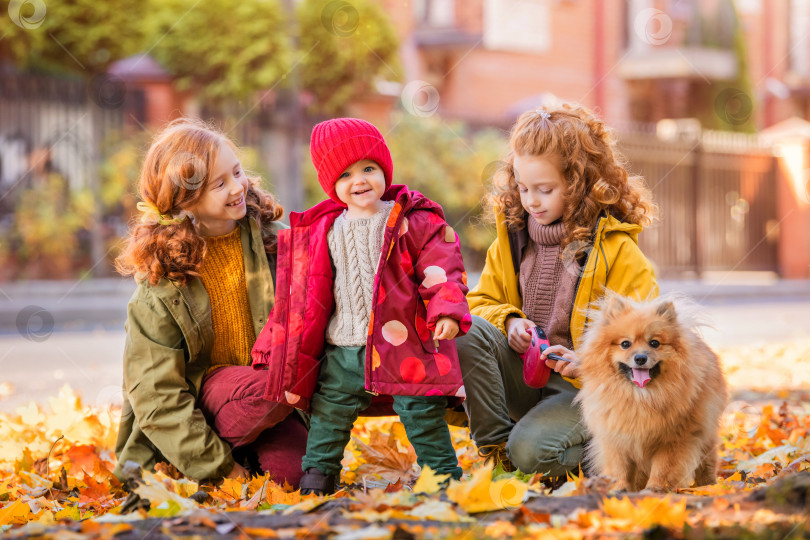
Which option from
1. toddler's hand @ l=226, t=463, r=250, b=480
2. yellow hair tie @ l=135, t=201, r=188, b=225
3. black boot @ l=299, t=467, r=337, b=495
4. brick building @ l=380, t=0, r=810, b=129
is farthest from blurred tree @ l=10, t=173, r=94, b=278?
black boot @ l=299, t=467, r=337, b=495

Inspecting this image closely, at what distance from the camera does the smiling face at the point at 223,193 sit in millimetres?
3203

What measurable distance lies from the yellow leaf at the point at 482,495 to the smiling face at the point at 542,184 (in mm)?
1199

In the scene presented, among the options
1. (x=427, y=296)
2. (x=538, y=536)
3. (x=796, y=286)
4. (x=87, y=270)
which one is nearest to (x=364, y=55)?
(x=87, y=270)

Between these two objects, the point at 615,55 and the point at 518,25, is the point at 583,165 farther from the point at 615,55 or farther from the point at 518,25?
the point at 615,55

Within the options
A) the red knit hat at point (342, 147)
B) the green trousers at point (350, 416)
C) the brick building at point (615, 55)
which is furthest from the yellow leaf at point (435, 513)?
the brick building at point (615, 55)

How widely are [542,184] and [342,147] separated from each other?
31.1 inches

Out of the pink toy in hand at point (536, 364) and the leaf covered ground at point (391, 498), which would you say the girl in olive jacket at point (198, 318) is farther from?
the pink toy in hand at point (536, 364)

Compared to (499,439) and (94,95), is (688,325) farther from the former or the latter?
(94,95)

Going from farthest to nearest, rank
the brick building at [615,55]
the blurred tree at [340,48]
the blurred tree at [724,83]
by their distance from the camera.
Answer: the blurred tree at [724,83], the brick building at [615,55], the blurred tree at [340,48]

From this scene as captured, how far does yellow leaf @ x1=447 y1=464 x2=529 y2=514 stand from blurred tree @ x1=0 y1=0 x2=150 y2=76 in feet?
→ 48.2

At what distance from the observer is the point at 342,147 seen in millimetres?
2912

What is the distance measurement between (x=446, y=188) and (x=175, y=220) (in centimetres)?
1072

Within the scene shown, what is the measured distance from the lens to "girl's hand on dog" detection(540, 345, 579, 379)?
2.95 metres

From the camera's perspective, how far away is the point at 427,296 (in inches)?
112
